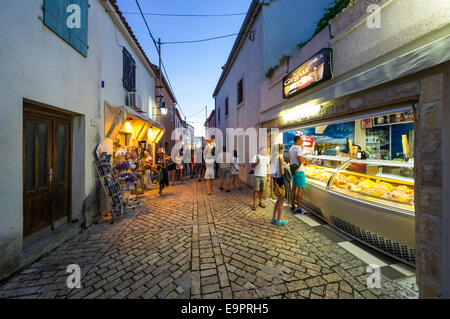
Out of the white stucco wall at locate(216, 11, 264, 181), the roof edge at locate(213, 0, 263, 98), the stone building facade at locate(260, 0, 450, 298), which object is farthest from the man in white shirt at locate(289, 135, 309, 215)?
the roof edge at locate(213, 0, 263, 98)

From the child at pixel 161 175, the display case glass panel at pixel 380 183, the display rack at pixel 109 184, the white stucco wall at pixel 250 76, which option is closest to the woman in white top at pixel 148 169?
the child at pixel 161 175

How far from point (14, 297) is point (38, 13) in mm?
4428

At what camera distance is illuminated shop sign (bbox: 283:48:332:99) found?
4074mm

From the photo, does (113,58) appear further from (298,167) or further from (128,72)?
(298,167)

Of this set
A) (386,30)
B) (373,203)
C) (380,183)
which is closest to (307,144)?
(380,183)

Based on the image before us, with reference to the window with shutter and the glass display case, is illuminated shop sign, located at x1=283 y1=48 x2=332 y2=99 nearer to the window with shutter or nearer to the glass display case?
the glass display case

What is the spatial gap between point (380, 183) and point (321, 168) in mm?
1988

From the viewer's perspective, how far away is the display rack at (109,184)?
16.0 feet

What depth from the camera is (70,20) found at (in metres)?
3.98

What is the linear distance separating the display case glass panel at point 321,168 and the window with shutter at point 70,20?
6730mm

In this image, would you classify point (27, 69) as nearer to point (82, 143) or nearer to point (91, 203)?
point (82, 143)

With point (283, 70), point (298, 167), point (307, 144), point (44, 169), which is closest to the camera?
point (44, 169)

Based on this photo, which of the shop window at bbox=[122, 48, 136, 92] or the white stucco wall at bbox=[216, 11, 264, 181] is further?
the white stucco wall at bbox=[216, 11, 264, 181]
